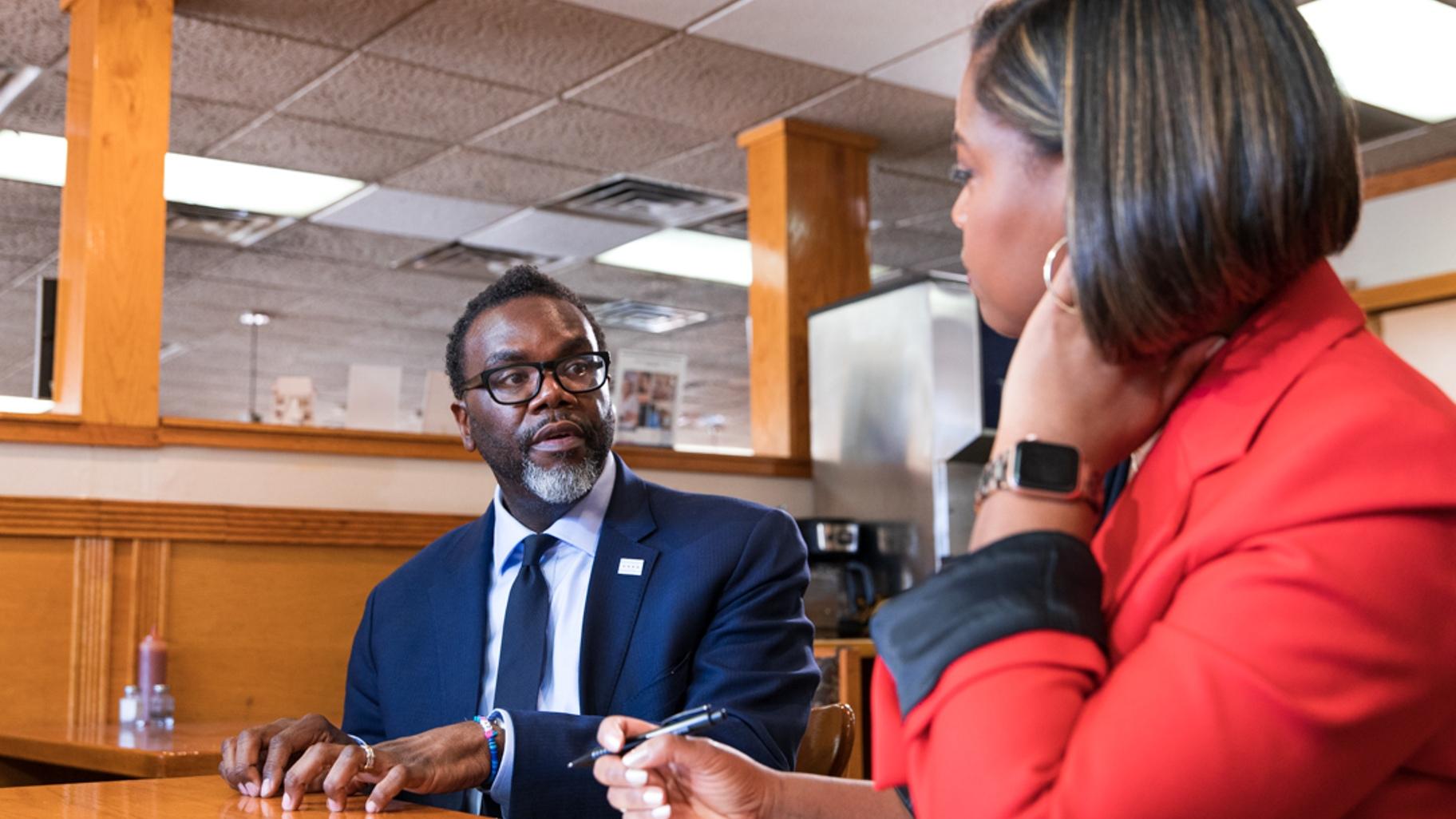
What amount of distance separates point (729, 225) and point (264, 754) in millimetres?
5698

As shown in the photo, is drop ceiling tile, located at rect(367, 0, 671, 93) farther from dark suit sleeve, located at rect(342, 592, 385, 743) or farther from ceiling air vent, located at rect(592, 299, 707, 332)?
ceiling air vent, located at rect(592, 299, 707, 332)

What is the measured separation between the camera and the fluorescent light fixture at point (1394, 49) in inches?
185

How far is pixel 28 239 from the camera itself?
281 inches

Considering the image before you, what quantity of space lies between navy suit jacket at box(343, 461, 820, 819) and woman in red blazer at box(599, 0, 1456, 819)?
1.12m

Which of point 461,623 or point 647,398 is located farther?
point 647,398

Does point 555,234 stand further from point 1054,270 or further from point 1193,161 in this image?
point 1193,161

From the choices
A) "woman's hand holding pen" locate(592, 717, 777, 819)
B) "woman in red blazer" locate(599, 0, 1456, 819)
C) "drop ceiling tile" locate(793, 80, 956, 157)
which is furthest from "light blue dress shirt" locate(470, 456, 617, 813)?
"drop ceiling tile" locate(793, 80, 956, 157)

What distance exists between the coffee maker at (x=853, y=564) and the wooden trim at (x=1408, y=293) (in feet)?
7.60

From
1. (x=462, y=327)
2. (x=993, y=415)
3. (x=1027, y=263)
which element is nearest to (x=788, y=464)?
(x=993, y=415)

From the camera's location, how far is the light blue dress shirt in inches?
82.4

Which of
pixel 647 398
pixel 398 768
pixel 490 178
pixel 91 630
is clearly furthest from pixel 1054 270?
pixel 490 178

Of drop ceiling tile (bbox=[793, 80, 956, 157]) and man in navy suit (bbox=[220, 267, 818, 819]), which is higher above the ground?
drop ceiling tile (bbox=[793, 80, 956, 157])

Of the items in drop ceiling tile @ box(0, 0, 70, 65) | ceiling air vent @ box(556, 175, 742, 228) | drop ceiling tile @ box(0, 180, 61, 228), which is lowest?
drop ceiling tile @ box(0, 180, 61, 228)

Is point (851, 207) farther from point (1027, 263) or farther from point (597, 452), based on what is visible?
point (1027, 263)
